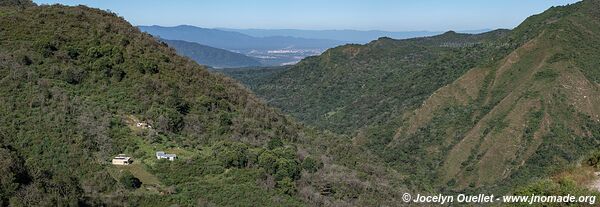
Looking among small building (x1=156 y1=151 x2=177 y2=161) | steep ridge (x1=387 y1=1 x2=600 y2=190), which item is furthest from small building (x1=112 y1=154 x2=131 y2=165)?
steep ridge (x1=387 y1=1 x2=600 y2=190)

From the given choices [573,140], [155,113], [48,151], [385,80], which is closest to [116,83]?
[155,113]

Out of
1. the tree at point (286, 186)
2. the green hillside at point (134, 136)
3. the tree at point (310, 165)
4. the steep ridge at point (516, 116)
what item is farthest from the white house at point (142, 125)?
the steep ridge at point (516, 116)

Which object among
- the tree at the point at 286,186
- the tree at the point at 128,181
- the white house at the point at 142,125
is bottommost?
the tree at the point at 286,186

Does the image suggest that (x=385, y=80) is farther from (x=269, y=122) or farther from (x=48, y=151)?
(x=48, y=151)

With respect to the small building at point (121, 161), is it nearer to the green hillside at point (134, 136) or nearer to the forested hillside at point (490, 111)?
the green hillside at point (134, 136)

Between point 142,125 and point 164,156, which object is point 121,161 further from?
point 142,125

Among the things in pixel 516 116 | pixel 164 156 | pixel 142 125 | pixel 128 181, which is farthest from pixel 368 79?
pixel 128 181
